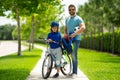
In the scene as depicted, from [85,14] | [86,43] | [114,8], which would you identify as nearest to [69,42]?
[114,8]

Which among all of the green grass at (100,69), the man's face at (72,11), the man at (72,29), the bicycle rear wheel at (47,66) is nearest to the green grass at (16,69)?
the bicycle rear wheel at (47,66)

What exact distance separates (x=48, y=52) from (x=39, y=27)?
41.1 meters

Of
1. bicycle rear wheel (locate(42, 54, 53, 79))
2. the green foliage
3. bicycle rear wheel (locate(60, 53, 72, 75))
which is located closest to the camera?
bicycle rear wheel (locate(42, 54, 53, 79))

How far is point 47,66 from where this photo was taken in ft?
46.1

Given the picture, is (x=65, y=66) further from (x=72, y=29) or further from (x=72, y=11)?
(x=72, y=11)

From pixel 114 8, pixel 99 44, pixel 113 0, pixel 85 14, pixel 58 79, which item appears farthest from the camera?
pixel 85 14

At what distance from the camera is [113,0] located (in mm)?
35375

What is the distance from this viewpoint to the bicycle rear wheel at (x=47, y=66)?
45.9 ft

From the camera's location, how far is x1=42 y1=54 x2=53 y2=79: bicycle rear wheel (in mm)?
14000

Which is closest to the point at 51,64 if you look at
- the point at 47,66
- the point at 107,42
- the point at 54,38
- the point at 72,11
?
the point at 47,66

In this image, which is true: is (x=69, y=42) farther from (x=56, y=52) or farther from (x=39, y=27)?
(x=39, y=27)

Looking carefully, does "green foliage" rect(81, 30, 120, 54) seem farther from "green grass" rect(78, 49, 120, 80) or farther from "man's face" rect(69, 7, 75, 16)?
"man's face" rect(69, 7, 75, 16)

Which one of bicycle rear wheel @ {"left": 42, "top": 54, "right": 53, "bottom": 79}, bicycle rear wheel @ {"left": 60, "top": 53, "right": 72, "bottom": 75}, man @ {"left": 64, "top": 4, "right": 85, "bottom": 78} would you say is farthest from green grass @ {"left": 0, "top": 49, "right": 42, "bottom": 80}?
man @ {"left": 64, "top": 4, "right": 85, "bottom": 78}

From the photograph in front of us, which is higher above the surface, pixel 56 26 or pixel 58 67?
pixel 56 26
